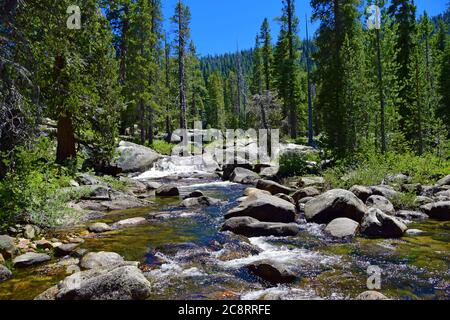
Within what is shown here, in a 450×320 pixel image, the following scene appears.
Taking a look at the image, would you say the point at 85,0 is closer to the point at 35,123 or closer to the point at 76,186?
the point at 35,123

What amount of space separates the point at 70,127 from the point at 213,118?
55448 millimetres

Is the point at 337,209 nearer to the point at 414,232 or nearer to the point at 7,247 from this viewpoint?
the point at 414,232

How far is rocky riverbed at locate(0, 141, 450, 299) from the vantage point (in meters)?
6.31

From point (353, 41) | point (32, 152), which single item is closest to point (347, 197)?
point (32, 152)

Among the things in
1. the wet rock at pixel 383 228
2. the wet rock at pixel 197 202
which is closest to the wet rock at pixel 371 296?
the wet rock at pixel 383 228

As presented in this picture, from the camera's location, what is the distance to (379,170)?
17.1 meters

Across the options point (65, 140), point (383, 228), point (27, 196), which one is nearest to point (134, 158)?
point (65, 140)

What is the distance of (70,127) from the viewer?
51.9ft

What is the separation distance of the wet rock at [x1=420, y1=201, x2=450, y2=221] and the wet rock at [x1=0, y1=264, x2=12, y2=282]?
39.0 ft

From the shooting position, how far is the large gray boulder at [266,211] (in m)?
11.3

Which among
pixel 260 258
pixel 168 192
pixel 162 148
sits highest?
pixel 162 148

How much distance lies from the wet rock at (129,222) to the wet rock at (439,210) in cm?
932

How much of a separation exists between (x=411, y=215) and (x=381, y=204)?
976 millimetres

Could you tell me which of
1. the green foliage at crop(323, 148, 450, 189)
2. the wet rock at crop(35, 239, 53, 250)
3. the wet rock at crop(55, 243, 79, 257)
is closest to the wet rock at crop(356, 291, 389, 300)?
the wet rock at crop(55, 243, 79, 257)
